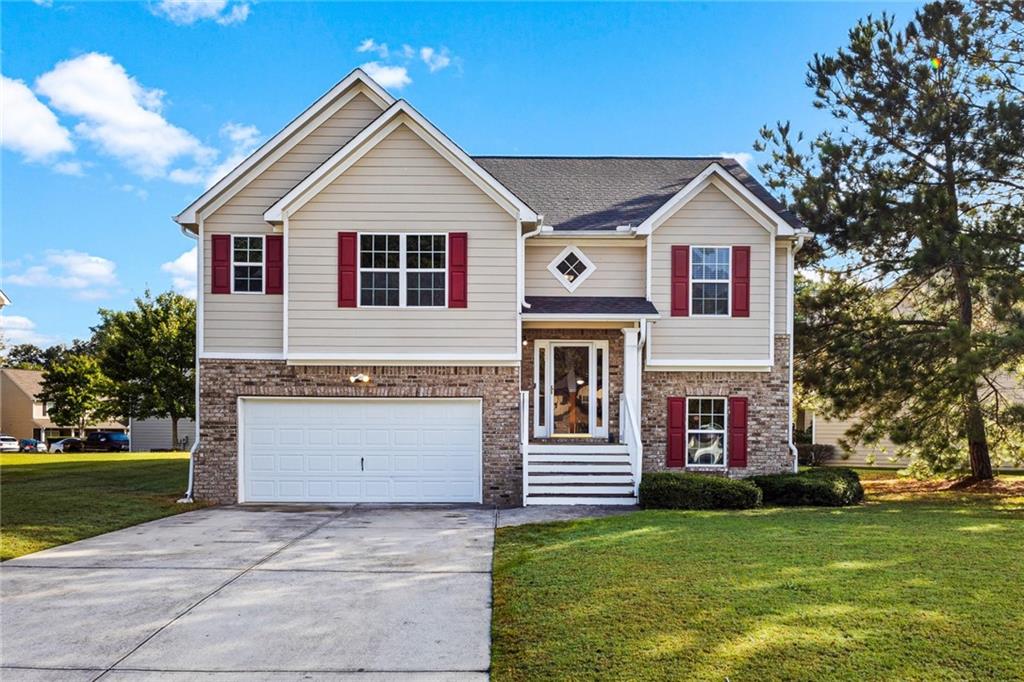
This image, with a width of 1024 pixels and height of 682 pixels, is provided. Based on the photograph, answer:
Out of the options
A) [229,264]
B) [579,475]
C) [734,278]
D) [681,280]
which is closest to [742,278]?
[734,278]

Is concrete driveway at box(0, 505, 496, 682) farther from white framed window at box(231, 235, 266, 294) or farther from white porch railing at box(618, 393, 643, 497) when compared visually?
white framed window at box(231, 235, 266, 294)

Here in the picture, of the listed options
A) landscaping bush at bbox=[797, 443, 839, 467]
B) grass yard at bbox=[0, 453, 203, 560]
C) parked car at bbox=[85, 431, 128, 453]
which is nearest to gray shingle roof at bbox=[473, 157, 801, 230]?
grass yard at bbox=[0, 453, 203, 560]

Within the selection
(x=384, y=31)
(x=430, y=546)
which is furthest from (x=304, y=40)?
(x=430, y=546)

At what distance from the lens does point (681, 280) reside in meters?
15.2

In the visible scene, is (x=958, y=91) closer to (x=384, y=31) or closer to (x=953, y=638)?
(x=384, y=31)

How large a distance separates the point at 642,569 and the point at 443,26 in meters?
12.7

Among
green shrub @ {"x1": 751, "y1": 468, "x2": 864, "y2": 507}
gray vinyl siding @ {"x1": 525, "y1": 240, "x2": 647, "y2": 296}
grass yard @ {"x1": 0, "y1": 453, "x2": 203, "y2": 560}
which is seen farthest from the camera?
gray vinyl siding @ {"x1": 525, "y1": 240, "x2": 647, "y2": 296}

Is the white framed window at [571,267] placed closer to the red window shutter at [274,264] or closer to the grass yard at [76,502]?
the red window shutter at [274,264]

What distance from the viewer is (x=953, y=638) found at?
5.43 meters

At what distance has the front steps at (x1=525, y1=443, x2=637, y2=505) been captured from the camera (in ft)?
44.7

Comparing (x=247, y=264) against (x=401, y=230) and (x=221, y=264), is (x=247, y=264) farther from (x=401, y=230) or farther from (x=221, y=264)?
(x=401, y=230)

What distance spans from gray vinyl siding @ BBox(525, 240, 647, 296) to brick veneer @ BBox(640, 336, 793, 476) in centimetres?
211

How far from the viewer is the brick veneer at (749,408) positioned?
1533 cm

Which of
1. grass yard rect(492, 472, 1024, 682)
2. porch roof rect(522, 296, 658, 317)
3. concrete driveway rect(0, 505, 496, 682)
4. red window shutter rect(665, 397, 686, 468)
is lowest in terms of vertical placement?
concrete driveway rect(0, 505, 496, 682)
